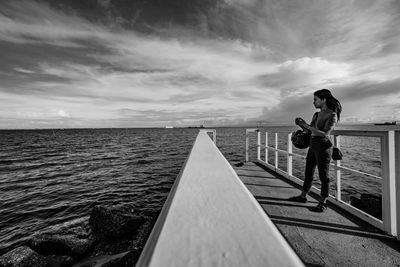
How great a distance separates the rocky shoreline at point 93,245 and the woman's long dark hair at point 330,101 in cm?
501

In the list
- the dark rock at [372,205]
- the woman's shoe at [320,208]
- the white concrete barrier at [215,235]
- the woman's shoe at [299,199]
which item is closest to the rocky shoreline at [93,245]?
the woman's shoe at [299,199]

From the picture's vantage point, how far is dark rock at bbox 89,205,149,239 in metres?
5.71

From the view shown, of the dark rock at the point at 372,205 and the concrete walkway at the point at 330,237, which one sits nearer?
the concrete walkway at the point at 330,237

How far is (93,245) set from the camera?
523 cm

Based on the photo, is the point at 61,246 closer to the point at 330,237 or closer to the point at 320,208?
the point at 330,237

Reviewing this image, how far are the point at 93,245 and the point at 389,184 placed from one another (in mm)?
6527

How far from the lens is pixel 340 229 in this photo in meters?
2.93

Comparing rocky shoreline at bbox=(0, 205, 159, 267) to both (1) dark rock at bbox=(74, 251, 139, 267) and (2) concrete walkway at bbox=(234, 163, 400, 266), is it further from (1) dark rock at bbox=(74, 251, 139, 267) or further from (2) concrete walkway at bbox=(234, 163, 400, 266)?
(2) concrete walkway at bbox=(234, 163, 400, 266)

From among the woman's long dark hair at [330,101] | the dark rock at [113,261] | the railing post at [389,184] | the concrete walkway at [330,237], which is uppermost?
the woman's long dark hair at [330,101]

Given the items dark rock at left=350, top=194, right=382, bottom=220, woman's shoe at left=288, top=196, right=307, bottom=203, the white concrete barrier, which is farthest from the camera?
dark rock at left=350, top=194, right=382, bottom=220

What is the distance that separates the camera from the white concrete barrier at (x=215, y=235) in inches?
18.5

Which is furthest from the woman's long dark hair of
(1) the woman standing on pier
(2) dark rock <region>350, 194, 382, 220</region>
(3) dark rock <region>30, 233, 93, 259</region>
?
(3) dark rock <region>30, 233, 93, 259</region>

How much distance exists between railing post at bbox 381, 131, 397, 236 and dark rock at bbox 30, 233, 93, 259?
629 cm

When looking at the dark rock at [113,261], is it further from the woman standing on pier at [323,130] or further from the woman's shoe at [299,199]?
the woman standing on pier at [323,130]
